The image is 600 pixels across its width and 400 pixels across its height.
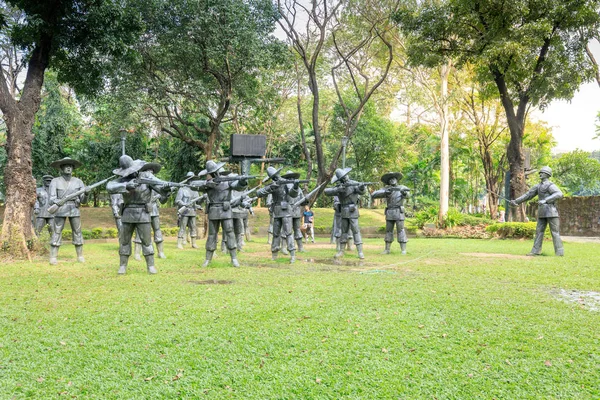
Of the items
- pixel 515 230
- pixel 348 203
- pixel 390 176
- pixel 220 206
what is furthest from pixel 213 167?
pixel 515 230

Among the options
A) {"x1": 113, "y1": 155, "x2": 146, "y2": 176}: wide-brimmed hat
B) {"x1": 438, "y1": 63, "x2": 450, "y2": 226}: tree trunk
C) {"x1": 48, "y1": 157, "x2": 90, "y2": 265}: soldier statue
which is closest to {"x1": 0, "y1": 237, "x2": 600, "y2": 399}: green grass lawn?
{"x1": 113, "y1": 155, "x2": 146, "y2": 176}: wide-brimmed hat

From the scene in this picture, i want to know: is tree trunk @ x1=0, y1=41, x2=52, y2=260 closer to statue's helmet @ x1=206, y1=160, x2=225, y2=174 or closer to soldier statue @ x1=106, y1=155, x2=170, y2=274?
soldier statue @ x1=106, y1=155, x2=170, y2=274

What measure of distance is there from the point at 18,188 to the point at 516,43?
51.6ft

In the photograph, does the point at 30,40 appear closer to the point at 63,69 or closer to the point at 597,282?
the point at 63,69

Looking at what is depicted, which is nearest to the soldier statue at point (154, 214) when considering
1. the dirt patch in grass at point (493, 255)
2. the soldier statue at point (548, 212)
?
the dirt patch in grass at point (493, 255)

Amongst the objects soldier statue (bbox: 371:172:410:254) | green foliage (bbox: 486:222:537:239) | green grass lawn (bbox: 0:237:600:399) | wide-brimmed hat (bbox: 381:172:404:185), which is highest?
wide-brimmed hat (bbox: 381:172:404:185)

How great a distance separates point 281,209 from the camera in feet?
35.8

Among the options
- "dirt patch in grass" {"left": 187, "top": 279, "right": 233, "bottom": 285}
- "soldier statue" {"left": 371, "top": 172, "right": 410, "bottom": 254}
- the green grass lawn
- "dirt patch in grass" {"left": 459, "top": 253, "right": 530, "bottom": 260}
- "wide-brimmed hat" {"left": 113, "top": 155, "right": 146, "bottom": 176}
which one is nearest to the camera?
the green grass lawn

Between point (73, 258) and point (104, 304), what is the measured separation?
6.21 meters

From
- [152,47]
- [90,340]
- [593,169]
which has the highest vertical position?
[152,47]

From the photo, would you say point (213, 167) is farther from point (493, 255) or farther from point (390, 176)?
point (493, 255)

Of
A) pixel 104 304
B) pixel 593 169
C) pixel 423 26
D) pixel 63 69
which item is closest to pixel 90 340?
pixel 104 304

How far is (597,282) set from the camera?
7.77 metres

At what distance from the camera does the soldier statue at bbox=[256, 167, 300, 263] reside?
10891mm
